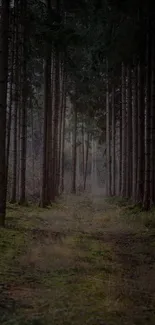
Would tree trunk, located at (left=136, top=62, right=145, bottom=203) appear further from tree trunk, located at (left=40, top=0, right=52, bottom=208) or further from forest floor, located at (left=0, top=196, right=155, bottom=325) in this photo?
tree trunk, located at (left=40, top=0, right=52, bottom=208)

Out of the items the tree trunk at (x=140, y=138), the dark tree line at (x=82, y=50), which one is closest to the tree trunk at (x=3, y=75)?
the dark tree line at (x=82, y=50)

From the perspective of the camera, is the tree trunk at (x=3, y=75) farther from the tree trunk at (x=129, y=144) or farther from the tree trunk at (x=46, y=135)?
the tree trunk at (x=129, y=144)

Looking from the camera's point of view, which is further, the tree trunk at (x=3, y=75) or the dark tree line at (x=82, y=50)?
the dark tree line at (x=82, y=50)

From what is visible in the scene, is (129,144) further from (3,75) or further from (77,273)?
(77,273)

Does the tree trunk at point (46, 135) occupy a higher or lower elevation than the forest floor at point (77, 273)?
higher

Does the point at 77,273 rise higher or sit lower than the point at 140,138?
lower

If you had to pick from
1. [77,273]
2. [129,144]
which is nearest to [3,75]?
[77,273]

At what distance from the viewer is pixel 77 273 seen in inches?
298

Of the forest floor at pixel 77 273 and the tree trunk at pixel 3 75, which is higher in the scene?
the tree trunk at pixel 3 75


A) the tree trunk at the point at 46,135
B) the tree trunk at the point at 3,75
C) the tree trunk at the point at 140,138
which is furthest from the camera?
the tree trunk at the point at 46,135

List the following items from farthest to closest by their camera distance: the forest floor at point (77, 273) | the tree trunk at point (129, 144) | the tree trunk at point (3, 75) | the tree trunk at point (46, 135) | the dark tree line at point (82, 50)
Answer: the tree trunk at point (129, 144) < the tree trunk at point (46, 135) < the dark tree line at point (82, 50) < the tree trunk at point (3, 75) < the forest floor at point (77, 273)

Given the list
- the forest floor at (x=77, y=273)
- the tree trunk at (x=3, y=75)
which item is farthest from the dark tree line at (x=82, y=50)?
the forest floor at (x=77, y=273)

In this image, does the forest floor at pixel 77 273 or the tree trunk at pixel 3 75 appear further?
the tree trunk at pixel 3 75

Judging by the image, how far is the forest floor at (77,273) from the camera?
5422mm
